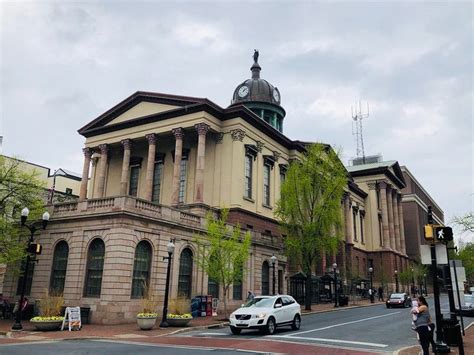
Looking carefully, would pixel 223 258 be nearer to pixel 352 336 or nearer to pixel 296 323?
pixel 296 323

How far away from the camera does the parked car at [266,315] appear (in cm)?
1852

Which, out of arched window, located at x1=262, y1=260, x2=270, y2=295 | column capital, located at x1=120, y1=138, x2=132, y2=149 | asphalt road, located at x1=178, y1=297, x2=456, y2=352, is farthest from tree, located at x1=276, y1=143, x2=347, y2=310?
column capital, located at x1=120, y1=138, x2=132, y2=149

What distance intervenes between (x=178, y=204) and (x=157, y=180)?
26.0 ft

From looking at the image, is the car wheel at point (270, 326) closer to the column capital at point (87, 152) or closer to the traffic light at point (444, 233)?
the traffic light at point (444, 233)

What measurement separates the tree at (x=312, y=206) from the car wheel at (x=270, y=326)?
17.5 meters

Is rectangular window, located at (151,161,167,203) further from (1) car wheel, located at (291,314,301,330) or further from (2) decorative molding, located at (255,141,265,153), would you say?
(1) car wheel, located at (291,314,301,330)

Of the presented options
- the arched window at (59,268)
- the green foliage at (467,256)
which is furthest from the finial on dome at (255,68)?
the arched window at (59,268)

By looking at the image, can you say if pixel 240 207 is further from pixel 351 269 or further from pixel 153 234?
pixel 351 269

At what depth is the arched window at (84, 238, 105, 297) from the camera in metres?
25.4

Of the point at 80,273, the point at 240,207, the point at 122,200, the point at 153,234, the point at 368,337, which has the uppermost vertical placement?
the point at 240,207

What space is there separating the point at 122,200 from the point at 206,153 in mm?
21972

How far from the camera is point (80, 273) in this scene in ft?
84.6

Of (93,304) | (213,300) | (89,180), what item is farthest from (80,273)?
(89,180)

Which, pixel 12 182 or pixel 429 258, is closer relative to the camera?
pixel 429 258
